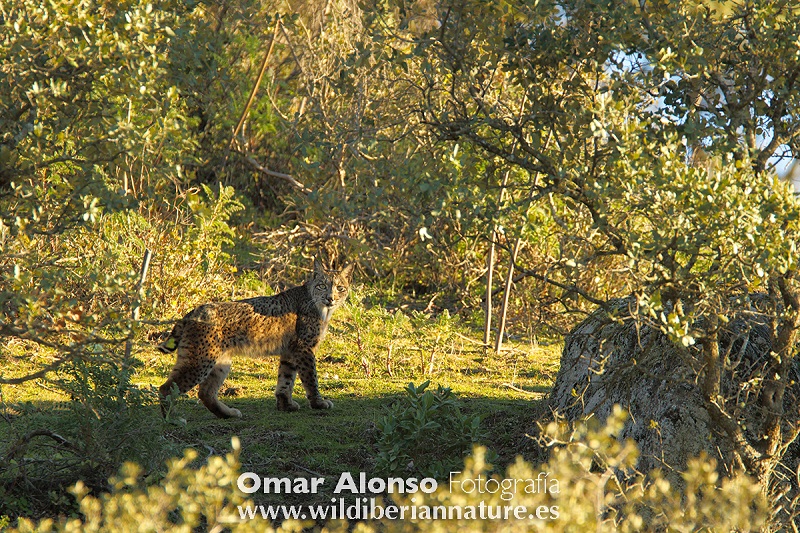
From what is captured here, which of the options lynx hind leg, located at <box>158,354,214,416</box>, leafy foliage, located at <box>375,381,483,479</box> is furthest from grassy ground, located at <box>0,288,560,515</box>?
leafy foliage, located at <box>375,381,483,479</box>

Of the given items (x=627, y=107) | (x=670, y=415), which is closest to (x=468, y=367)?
(x=670, y=415)

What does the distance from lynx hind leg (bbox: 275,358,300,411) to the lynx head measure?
0.65 meters

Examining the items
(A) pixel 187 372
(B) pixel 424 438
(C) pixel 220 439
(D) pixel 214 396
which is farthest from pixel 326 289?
(B) pixel 424 438

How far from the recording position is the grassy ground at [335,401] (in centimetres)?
580

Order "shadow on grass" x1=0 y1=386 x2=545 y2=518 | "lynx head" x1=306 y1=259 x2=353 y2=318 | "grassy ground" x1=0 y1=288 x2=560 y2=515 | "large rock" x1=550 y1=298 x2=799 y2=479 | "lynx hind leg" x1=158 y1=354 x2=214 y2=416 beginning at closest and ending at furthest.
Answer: "shadow on grass" x1=0 y1=386 x2=545 y2=518, "large rock" x1=550 y1=298 x2=799 y2=479, "grassy ground" x1=0 y1=288 x2=560 y2=515, "lynx hind leg" x1=158 y1=354 x2=214 y2=416, "lynx head" x1=306 y1=259 x2=353 y2=318

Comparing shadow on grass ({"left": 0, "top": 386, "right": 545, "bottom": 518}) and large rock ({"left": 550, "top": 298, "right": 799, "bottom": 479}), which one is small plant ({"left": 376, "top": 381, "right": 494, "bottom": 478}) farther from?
large rock ({"left": 550, "top": 298, "right": 799, "bottom": 479})

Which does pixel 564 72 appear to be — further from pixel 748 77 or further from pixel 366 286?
pixel 366 286

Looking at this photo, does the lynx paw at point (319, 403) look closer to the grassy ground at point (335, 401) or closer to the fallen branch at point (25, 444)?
the grassy ground at point (335, 401)

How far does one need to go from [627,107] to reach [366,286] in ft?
26.7

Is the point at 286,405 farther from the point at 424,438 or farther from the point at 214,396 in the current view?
the point at 424,438

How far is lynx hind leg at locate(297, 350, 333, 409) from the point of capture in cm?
787

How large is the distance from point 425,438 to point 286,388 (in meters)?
2.09

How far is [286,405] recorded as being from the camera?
7.81 m

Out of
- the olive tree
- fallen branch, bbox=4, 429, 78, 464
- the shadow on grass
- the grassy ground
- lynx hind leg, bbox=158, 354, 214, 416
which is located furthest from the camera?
lynx hind leg, bbox=158, 354, 214, 416
